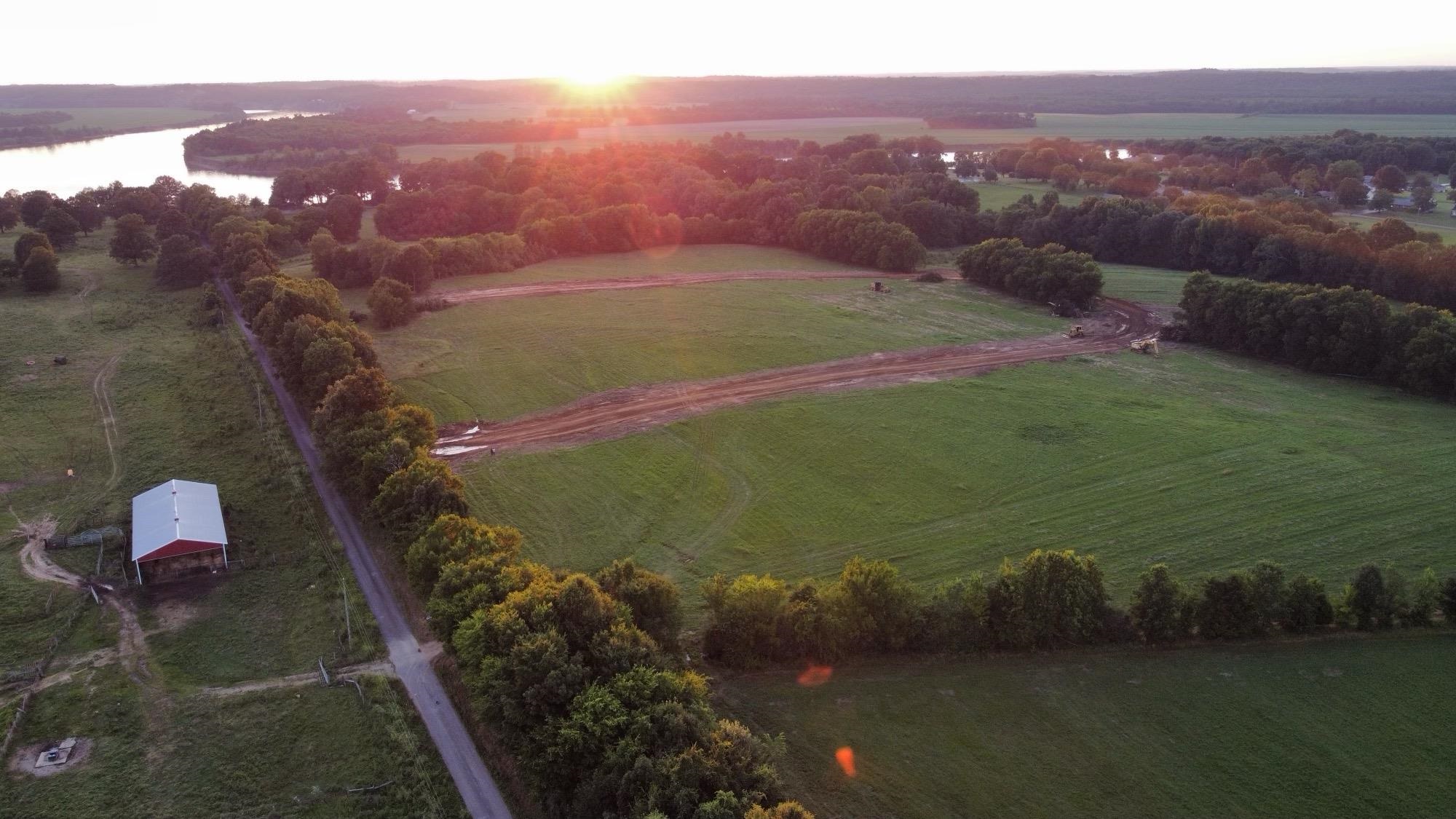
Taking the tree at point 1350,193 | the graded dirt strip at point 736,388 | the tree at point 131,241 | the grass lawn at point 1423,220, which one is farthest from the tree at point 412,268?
the tree at point 1350,193

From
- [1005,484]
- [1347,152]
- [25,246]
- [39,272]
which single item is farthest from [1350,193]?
[25,246]

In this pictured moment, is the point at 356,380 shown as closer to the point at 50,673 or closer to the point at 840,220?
the point at 50,673

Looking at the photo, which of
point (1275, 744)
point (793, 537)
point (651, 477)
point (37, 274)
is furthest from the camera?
point (37, 274)

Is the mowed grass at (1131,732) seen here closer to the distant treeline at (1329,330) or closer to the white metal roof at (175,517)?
the white metal roof at (175,517)

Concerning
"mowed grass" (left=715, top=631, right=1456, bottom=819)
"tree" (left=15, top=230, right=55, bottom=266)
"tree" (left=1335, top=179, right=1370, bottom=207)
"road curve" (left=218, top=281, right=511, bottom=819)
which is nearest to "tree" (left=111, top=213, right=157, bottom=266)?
"tree" (left=15, top=230, right=55, bottom=266)

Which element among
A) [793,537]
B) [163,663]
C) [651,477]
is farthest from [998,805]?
[163,663]

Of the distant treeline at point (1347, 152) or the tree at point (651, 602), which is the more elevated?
the distant treeline at point (1347, 152)

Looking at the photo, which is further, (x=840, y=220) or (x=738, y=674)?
(x=840, y=220)
